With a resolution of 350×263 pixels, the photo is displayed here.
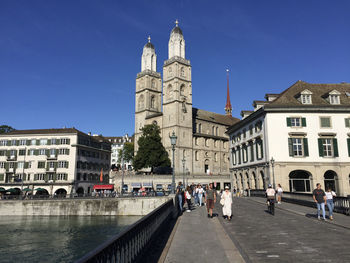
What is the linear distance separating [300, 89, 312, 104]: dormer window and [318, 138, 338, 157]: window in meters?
4.61

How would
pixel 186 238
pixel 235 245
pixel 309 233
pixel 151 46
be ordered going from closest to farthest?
pixel 235 245 → pixel 186 238 → pixel 309 233 → pixel 151 46

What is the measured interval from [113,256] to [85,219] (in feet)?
115

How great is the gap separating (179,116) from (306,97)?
4042 centimetres

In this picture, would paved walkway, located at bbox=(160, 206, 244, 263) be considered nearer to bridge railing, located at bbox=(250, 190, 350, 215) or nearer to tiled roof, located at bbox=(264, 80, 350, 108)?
bridge railing, located at bbox=(250, 190, 350, 215)

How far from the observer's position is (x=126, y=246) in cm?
565

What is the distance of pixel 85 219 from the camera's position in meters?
37.0

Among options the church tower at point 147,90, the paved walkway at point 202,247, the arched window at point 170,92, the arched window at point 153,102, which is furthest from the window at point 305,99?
the arched window at point 153,102

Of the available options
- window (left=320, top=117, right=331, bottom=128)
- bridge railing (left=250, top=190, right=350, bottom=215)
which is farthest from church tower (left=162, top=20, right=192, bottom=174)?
window (left=320, top=117, right=331, bottom=128)

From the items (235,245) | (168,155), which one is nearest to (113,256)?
(235,245)

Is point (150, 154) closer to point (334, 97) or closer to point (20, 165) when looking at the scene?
point (20, 165)

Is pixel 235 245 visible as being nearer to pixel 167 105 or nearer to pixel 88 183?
pixel 88 183

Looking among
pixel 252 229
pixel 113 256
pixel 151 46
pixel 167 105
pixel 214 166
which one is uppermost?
pixel 151 46

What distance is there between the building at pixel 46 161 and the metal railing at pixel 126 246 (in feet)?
184

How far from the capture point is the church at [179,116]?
71.1m
